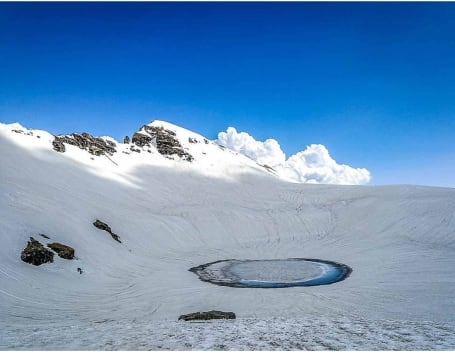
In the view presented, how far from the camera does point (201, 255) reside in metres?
41.3

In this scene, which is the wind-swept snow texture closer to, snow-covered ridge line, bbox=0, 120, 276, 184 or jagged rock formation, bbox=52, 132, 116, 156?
snow-covered ridge line, bbox=0, 120, 276, 184

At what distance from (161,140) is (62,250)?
268 feet

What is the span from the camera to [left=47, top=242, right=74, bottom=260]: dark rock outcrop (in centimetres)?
2964

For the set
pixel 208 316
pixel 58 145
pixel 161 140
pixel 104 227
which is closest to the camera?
pixel 208 316

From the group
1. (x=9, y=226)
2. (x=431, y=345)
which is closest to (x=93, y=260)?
(x=9, y=226)

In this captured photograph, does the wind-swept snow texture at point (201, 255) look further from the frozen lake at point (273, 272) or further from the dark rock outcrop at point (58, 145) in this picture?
the frozen lake at point (273, 272)

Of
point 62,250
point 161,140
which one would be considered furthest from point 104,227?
point 161,140

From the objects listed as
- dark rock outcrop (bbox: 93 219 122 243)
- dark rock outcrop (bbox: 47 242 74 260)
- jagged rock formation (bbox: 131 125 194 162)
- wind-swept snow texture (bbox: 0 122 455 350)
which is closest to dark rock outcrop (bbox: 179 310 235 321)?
wind-swept snow texture (bbox: 0 122 455 350)

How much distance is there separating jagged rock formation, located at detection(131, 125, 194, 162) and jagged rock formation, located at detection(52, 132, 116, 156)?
14.3m

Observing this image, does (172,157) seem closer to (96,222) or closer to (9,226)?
(96,222)

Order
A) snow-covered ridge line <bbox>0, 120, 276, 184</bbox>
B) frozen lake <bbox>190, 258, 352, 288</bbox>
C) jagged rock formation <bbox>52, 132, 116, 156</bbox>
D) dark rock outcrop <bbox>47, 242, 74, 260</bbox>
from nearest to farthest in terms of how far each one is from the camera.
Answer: frozen lake <bbox>190, 258, 352, 288</bbox>
dark rock outcrop <bbox>47, 242, 74, 260</bbox>
snow-covered ridge line <bbox>0, 120, 276, 184</bbox>
jagged rock formation <bbox>52, 132, 116, 156</bbox>

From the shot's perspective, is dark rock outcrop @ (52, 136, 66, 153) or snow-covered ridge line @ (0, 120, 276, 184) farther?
snow-covered ridge line @ (0, 120, 276, 184)

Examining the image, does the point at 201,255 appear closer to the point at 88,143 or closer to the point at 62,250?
the point at 62,250

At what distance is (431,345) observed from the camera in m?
12.0
